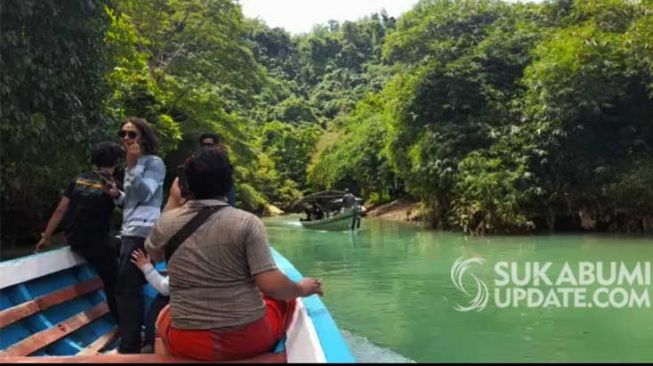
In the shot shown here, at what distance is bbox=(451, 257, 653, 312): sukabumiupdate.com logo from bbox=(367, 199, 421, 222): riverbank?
1279 cm

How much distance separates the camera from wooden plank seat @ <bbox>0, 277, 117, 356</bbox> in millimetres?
3176

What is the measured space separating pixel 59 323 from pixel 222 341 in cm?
184

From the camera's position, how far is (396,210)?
27.0 m

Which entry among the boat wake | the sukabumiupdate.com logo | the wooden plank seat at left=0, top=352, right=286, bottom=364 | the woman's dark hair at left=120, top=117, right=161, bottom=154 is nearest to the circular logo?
the sukabumiupdate.com logo

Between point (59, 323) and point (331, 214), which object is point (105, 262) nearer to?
point (59, 323)

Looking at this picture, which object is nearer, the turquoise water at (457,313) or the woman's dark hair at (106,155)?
the woman's dark hair at (106,155)

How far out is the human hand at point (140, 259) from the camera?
3105 millimetres

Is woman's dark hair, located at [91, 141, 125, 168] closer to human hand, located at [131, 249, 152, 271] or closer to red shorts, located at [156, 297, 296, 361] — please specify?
human hand, located at [131, 249, 152, 271]

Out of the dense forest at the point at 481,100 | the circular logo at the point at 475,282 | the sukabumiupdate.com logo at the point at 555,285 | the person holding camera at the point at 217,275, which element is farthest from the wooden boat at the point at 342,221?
the person holding camera at the point at 217,275

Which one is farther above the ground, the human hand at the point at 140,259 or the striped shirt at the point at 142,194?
the striped shirt at the point at 142,194

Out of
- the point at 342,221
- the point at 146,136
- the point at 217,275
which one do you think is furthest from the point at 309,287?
the point at 342,221

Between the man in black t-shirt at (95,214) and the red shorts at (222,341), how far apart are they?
1.49m

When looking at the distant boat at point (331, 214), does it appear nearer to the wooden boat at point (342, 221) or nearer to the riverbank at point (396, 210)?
the wooden boat at point (342, 221)

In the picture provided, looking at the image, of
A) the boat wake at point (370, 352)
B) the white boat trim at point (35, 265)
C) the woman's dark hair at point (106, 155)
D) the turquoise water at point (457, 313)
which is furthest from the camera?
the turquoise water at point (457, 313)
